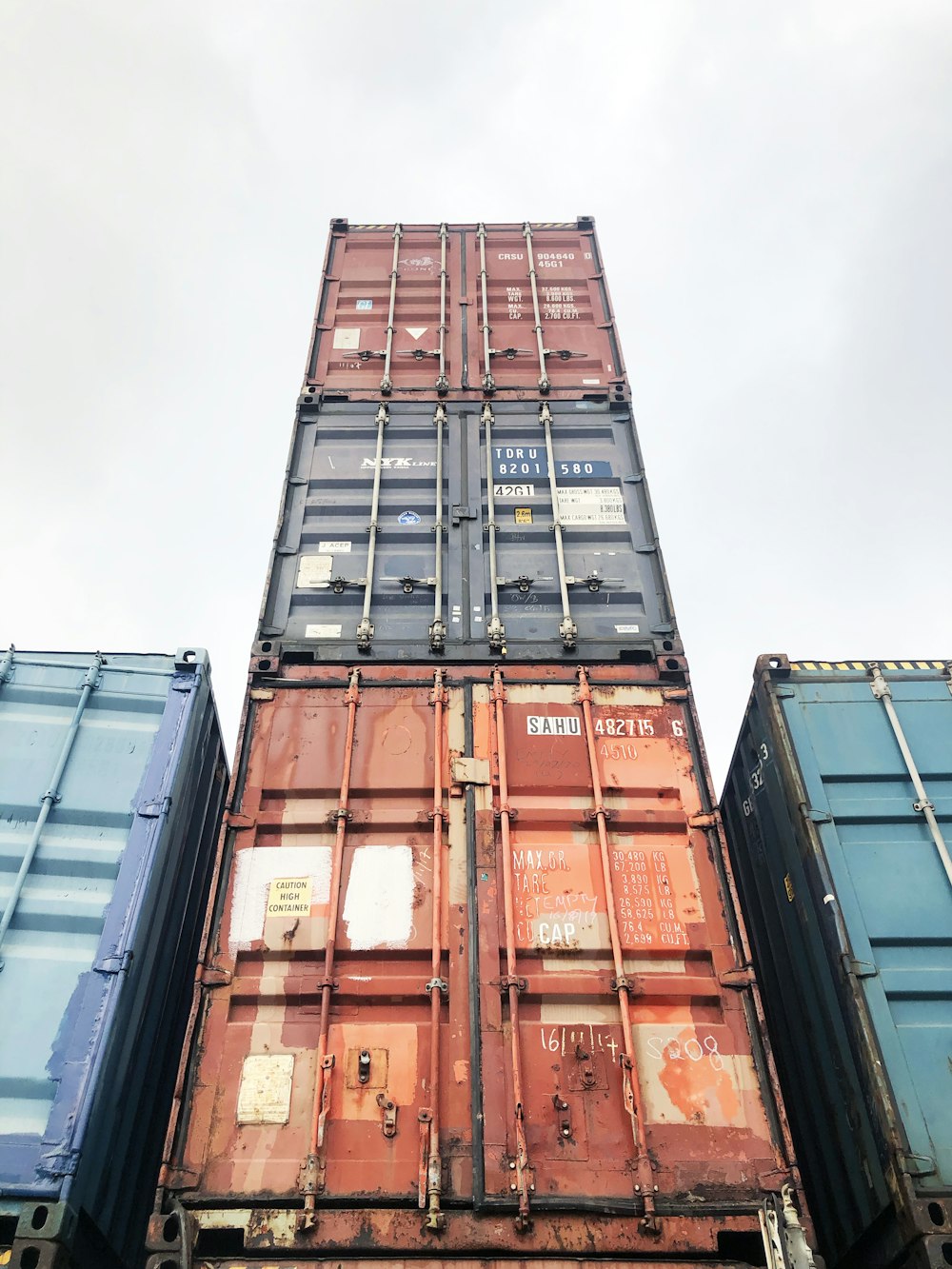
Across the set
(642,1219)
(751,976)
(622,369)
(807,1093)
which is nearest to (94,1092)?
(642,1219)

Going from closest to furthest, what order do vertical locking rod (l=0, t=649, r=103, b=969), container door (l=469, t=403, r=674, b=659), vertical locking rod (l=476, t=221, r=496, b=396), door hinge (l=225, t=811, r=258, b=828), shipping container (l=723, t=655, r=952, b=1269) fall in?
shipping container (l=723, t=655, r=952, b=1269) → vertical locking rod (l=0, t=649, r=103, b=969) → door hinge (l=225, t=811, r=258, b=828) → container door (l=469, t=403, r=674, b=659) → vertical locking rod (l=476, t=221, r=496, b=396)

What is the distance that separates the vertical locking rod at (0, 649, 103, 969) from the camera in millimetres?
5047

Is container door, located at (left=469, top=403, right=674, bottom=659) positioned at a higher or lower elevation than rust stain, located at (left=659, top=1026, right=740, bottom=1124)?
higher

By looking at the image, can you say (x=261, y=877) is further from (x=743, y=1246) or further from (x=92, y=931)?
(x=743, y=1246)

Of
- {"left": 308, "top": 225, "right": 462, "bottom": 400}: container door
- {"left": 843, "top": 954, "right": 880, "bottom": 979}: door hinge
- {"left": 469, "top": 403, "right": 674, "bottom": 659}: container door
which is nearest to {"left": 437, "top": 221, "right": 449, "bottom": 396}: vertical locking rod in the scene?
{"left": 308, "top": 225, "right": 462, "bottom": 400}: container door

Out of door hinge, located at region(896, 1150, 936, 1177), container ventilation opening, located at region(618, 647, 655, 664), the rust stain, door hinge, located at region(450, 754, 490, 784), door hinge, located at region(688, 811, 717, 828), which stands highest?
container ventilation opening, located at region(618, 647, 655, 664)

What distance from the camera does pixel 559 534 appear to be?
755 centimetres

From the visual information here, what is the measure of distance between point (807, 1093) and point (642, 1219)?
196 cm

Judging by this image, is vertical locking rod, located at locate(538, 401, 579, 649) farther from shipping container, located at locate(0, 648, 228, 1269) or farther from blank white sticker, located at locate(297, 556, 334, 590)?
shipping container, located at locate(0, 648, 228, 1269)

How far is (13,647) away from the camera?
6.21m

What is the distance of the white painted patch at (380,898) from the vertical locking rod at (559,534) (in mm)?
2112

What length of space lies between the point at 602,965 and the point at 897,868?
1.83 m

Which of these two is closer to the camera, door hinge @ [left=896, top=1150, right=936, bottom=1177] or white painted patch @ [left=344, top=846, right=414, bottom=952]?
door hinge @ [left=896, top=1150, right=936, bottom=1177]

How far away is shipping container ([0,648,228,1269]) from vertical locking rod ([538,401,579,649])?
2.62 meters
